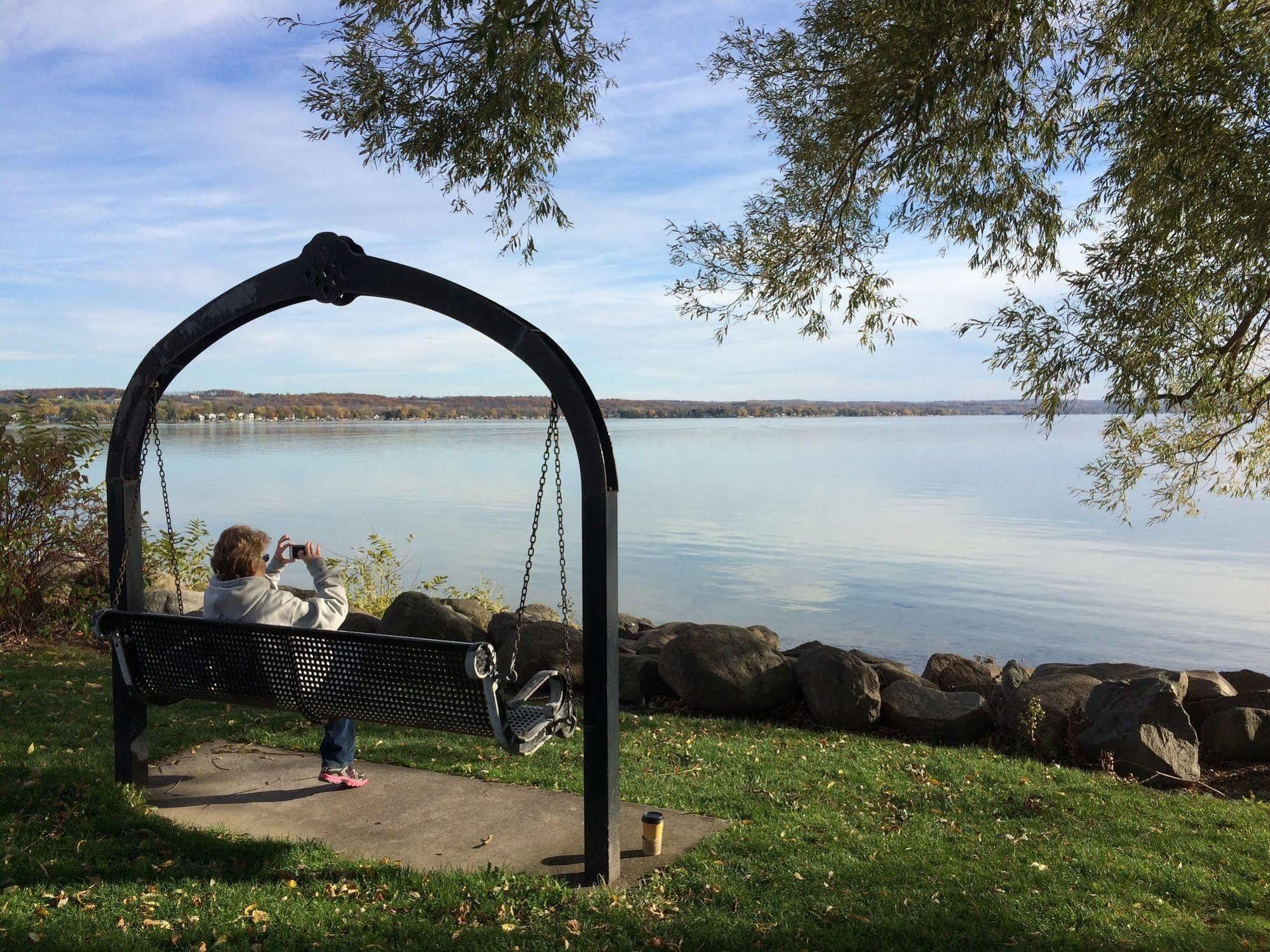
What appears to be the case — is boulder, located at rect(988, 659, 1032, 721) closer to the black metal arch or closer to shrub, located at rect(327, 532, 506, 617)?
the black metal arch

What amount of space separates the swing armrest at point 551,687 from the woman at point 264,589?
1.13 meters

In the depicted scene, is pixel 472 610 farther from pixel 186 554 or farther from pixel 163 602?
pixel 186 554

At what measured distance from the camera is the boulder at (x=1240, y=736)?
26.0 ft

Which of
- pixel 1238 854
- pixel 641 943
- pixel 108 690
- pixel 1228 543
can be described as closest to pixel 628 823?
pixel 641 943

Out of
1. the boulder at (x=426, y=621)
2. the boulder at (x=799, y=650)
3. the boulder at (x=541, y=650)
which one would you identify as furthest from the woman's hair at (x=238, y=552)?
the boulder at (x=799, y=650)

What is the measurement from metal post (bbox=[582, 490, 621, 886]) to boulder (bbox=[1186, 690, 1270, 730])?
6.08 m

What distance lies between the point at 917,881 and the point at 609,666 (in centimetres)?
180

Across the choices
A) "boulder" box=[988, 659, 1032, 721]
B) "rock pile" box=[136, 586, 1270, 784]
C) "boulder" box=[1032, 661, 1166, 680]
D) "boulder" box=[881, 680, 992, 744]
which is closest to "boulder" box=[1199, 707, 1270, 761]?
"rock pile" box=[136, 586, 1270, 784]

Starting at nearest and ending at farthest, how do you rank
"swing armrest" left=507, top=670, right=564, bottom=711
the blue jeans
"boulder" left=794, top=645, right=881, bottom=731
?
"swing armrest" left=507, top=670, right=564, bottom=711
the blue jeans
"boulder" left=794, top=645, right=881, bottom=731

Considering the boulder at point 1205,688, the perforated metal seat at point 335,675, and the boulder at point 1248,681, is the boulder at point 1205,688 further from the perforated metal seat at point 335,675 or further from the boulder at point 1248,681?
the perforated metal seat at point 335,675

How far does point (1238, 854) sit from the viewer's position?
5.50 meters

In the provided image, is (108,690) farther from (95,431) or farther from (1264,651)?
(1264,651)

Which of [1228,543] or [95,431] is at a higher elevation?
[95,431]

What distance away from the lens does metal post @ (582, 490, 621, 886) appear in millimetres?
4352
